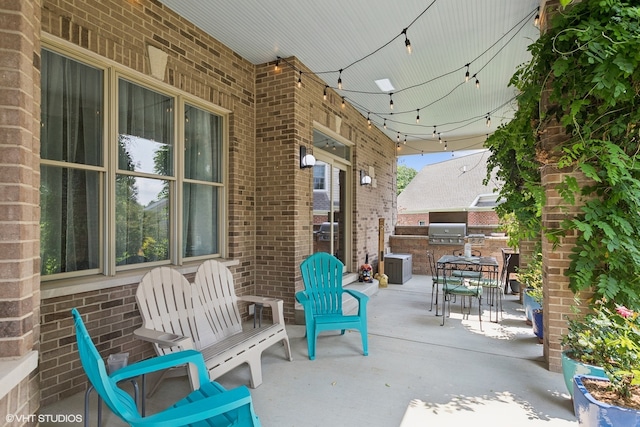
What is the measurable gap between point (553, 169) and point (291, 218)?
109 inches

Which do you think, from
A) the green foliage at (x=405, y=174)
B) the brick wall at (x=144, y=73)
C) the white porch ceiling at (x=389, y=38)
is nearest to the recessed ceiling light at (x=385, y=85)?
the white porch ceiling at (x=389, y=38)

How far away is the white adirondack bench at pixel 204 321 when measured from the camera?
2.33 m

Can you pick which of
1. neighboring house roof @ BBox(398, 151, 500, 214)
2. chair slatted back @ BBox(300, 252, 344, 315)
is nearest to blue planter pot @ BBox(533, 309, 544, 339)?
chair slatted back @ BBox(300, 252, 344, 315)

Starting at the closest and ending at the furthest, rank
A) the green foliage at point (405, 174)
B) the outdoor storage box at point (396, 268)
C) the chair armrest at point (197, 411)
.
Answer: the chair armrest at point (197, 411) → the outdoor storage box at point (396, 268) → the green foliage at point (405, 174)

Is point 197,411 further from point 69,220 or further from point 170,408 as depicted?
point 69,220

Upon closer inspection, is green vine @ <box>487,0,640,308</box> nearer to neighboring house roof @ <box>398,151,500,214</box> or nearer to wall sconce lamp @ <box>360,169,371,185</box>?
wall sconce lamp @ <box>360,169,371,185</box>

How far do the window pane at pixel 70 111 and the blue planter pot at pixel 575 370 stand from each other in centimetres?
393

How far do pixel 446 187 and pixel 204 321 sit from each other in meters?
16.2

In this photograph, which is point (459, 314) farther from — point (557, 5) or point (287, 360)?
point (557, 5)

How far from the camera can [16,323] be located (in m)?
1.50

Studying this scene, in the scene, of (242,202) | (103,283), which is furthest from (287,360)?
(242,202)

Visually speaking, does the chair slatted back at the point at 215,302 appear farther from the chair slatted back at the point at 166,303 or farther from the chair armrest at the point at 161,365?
the chair armrest at the point at 161,365

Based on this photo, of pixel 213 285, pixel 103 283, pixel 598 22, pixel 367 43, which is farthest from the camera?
pixel 367 43

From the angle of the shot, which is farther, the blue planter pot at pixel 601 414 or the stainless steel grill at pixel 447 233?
the stainless steel grill at pixel 447 233
